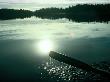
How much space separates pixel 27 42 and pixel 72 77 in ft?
51.4

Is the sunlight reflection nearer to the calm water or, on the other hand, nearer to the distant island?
the calm water

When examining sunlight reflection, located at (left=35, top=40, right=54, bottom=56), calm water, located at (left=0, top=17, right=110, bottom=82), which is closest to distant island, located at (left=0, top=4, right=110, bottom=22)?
calm water, located at (left=0, top=17, right=110, bottom=82)

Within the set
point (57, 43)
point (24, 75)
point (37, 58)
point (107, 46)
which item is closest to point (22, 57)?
point (37, 58)

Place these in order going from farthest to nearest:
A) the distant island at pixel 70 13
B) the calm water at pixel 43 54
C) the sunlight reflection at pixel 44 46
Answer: the distant island at pixel 70 13 → the sunlight reflection at pixel 44 46 → the calm water at pixel 43 54

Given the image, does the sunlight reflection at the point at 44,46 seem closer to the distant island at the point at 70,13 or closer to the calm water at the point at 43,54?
the calm water at the point at 43,54

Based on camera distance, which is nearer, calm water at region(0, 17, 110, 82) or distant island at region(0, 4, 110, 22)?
calm water at region(0, 17, 110, 82)

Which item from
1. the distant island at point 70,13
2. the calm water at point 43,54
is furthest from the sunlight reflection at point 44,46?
the distant island at point 70,13

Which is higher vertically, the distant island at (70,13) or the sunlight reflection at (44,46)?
the distant island at (70,13)

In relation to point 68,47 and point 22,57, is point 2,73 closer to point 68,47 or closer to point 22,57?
point 22,57

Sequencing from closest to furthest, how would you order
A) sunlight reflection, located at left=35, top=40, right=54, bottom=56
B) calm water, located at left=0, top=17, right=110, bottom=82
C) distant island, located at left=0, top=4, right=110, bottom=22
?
calm water, located at left=0, top=17, right=110, bottom=82, sunlight reflection, located at left=35, top=40, right=54, bottom=56, distant island, located at left=0, top=4, right=110, bottom=22

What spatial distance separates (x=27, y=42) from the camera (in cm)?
3422

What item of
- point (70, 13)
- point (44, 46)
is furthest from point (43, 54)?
point (70, 13)

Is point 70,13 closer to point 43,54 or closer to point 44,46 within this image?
point 44,46

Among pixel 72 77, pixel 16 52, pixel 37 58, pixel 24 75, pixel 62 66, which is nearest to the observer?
pixel 72 77
